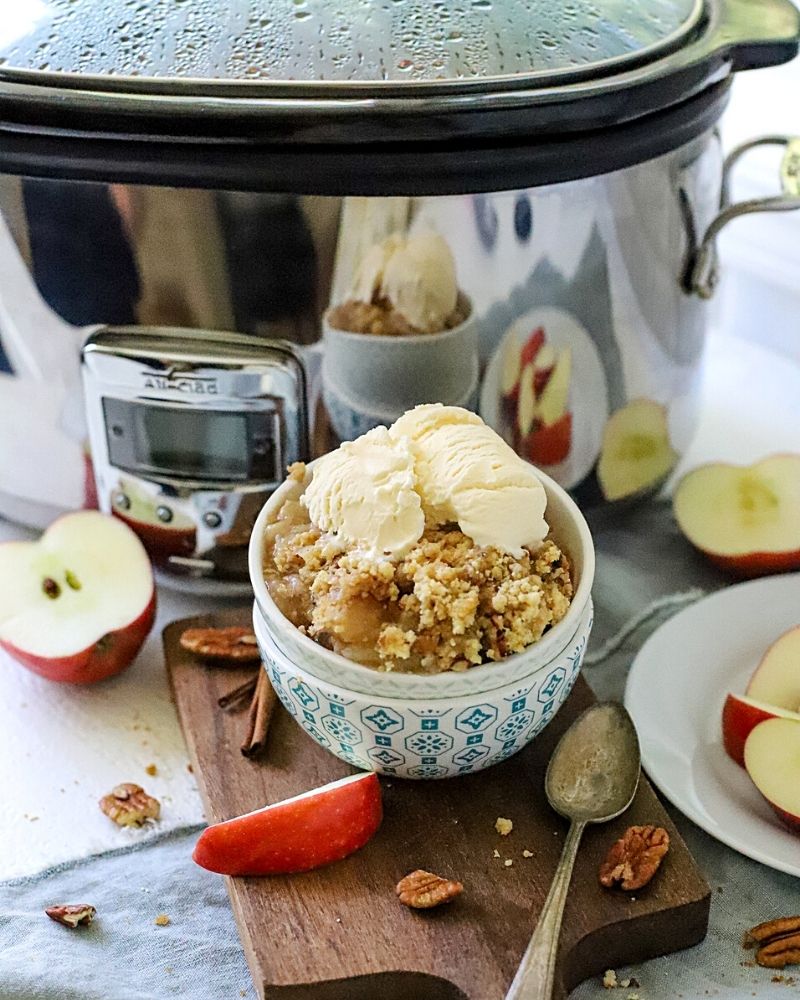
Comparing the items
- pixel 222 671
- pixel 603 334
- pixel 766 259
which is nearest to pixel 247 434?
pixel 222 671

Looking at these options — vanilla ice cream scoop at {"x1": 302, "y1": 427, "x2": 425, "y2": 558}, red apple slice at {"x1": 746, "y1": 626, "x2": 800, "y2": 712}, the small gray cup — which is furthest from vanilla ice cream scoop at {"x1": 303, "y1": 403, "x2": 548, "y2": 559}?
red apple slice at {"x1": 746, "y1": 626, "x2": 800, "y2": 712}

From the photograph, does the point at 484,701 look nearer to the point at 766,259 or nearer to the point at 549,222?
the point at 549,222

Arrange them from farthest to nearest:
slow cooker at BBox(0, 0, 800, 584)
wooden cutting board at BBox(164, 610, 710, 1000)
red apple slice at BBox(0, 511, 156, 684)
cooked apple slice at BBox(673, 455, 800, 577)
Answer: cooked apple slice at BBox(673, 455, 800, 577) → red apple slice at BBox(0, 511, 156, 684) → slow cooker at BBox(0, 0, 800, 584) → wooden cutting board at BBox(164, 610, 710, 1000)

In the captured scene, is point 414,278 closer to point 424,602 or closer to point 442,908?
point 424,602

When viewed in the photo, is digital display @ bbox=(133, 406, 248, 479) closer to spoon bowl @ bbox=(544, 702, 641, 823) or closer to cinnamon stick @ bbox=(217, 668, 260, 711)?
cinnamon stick @ bbox=(217, 668, 260, 711)

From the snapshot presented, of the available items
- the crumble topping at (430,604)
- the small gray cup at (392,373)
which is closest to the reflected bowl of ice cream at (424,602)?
the crumble topping at (430,604)
